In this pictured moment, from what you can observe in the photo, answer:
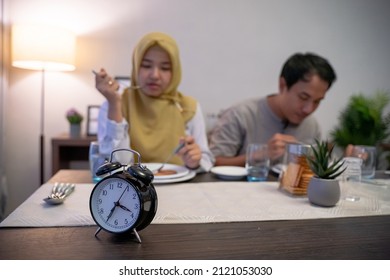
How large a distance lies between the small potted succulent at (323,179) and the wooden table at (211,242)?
7 cm

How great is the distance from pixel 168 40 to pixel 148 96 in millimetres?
181

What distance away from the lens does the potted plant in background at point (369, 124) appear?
2.43ft

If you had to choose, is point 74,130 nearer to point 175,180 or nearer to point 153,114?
point 153,114

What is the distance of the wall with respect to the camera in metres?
0.98

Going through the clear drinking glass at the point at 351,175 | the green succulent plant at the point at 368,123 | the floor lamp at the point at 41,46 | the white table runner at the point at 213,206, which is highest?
the floor lamp at the point at 41,46

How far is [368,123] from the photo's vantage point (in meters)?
0.83

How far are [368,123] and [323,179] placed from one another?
558 mm

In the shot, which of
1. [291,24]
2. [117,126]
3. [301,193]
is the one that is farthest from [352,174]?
[291,24]

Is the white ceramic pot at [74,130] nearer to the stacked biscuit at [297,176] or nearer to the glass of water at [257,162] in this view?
the glass of water at [257,162]

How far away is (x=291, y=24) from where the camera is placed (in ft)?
4.32

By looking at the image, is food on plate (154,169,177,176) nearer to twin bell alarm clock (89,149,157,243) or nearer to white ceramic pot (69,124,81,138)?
twin bell alarm clock (89,149,157,243)

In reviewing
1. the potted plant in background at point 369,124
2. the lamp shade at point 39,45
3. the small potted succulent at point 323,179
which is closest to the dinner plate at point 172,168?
the small potted succulent at point 323,179

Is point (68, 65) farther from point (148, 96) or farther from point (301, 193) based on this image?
point (301, 193)

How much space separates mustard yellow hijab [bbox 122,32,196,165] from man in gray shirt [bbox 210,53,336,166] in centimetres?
25
